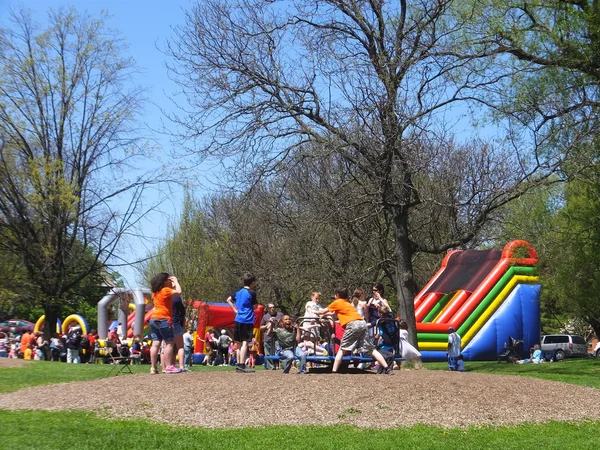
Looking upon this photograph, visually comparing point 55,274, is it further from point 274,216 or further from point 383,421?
point 383,421

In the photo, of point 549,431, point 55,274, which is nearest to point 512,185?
point 549,431

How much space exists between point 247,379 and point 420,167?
885 cm

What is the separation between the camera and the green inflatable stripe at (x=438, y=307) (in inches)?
1382

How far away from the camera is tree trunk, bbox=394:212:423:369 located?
71.6 ft

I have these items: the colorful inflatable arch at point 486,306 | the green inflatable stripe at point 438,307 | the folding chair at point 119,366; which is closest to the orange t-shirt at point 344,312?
the folding chair at point 119,366

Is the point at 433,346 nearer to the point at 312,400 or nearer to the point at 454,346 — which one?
the point at 454,346

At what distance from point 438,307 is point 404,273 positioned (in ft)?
45.8

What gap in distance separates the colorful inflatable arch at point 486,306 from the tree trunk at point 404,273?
10.3 metres

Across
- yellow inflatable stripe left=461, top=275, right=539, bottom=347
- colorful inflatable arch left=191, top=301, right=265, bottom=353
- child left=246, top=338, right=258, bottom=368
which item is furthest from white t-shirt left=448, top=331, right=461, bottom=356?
colorful inflatable arch left=191, top=301, right=265, bottom=353

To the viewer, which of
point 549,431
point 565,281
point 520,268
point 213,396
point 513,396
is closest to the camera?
point 549,431

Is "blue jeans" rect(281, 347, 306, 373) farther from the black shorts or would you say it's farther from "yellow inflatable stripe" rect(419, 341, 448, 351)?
"yellow inflatable stripe" rect(419, 341, 448, 351)

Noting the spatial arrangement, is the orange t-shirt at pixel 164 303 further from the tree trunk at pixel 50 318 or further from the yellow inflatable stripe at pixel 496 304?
the yellow inflatable stripe at pixel 496 304

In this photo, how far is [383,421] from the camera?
1070 centimetres

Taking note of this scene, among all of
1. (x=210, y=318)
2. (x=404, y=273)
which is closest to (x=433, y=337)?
(x=210, y=318)
